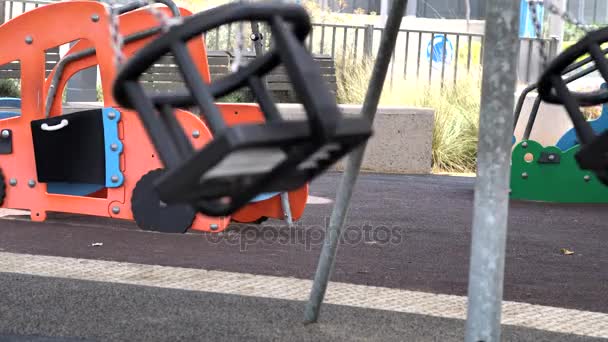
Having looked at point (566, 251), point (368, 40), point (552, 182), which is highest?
point (566, 251)

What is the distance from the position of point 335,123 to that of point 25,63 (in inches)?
215

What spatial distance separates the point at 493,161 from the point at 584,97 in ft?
0.86

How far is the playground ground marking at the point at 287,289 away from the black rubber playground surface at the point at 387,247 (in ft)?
0.71

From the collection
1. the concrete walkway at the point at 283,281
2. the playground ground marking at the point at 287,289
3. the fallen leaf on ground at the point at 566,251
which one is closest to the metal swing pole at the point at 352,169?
the concrete walkway at the point at 283,281

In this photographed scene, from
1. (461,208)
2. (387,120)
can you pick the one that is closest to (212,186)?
(461,208)

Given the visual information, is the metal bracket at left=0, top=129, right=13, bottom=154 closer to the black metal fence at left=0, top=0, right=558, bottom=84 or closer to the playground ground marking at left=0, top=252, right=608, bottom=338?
the playground ground marking at left=0, top=252, right=608, bottom=338

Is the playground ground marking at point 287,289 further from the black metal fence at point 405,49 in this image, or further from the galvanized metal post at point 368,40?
the galvanized metal post at point 368,40

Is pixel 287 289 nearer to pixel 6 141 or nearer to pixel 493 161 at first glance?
pixel 493 161

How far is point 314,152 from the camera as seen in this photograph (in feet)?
5.55

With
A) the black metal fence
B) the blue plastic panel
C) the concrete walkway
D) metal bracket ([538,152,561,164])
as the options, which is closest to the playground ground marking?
the concrete walkway

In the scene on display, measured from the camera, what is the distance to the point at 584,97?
2.38 metres

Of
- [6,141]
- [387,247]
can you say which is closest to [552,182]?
[387,247]

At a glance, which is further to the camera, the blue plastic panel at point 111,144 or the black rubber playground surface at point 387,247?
the blue plastic panel at point 111,144

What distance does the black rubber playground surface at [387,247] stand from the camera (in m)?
5.26
